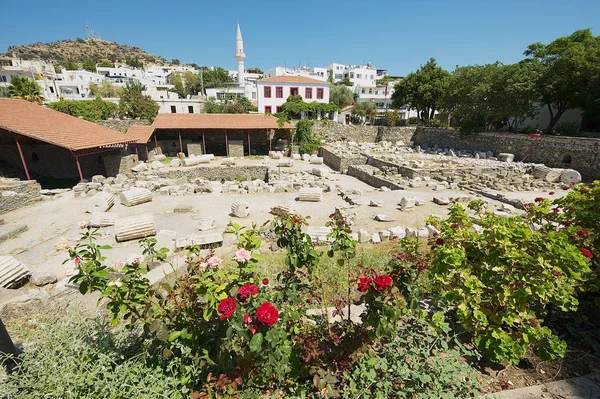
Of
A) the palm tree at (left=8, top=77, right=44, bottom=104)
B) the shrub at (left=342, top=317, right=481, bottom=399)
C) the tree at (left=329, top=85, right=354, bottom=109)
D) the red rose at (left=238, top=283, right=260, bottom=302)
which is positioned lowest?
the shrub at (left=342, top=317, right=481, bottom=399)

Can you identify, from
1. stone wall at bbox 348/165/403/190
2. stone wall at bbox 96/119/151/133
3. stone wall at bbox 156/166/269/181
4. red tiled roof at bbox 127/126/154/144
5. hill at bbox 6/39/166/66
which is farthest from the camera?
hill at bbox 6/39/166/66

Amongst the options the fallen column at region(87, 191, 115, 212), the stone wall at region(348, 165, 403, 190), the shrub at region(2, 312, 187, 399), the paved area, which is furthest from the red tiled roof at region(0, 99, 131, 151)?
the paved area

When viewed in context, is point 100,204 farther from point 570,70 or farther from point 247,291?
point 570,70

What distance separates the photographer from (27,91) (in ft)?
89.5

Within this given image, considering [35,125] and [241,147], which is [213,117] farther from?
[35,125]

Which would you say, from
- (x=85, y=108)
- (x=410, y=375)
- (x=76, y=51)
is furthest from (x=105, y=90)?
(x=76, y=51)

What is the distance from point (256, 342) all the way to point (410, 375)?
1875 mm

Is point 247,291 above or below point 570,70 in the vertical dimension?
below

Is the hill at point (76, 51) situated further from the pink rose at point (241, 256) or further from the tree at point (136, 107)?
the pink rose at point (241, 256)

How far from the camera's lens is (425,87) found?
106 feet

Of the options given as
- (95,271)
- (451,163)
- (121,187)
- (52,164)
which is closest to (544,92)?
(451,163)

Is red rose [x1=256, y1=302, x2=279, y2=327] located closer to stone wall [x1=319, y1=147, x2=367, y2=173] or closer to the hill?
stone wall [x1=319, y1=147, x2=367, y2=173]

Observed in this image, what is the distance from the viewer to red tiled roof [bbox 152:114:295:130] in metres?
24.7

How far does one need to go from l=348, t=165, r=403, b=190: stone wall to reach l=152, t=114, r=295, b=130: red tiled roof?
10256 millimetres
